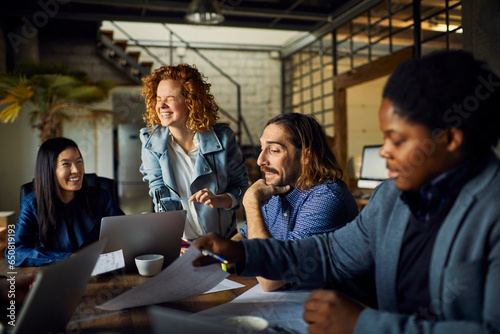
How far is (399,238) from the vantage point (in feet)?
2.81

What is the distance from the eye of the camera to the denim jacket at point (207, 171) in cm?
193

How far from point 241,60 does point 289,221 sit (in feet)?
22.7

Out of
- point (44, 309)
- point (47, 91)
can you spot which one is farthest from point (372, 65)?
point (44, 309)

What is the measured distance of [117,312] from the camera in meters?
0.93

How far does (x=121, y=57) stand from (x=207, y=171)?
544cm

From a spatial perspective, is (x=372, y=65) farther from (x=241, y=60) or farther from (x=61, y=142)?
(x=61, y=142)

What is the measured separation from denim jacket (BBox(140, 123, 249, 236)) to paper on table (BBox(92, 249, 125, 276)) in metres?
0.62

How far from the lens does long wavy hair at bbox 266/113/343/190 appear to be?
1425mm

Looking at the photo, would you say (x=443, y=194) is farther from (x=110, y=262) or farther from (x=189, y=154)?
(x=189, y=154)

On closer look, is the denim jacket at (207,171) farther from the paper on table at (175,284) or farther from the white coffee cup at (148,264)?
the paper on table at (175,284)

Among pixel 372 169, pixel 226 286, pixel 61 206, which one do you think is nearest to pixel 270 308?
pixel 226 286

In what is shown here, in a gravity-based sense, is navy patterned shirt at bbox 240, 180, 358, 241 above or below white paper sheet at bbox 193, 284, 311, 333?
above

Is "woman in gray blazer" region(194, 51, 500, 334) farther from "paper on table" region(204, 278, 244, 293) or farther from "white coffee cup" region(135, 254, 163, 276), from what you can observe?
"white coffee cup" region(135, 254, 163, 276)

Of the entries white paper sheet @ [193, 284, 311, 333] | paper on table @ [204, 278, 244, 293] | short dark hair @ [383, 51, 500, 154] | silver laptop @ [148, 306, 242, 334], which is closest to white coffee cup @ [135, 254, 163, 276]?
paper on table @ [204, 278, 244, 293]
